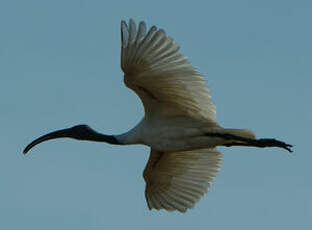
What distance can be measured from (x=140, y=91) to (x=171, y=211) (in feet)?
7.81

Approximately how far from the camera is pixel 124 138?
41.9 ft

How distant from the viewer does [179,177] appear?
1381 centimetres

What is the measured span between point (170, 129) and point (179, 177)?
158 cm

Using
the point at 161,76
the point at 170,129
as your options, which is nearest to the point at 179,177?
the point at 170,129

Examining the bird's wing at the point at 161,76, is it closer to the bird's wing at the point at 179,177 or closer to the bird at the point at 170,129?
the bird at the point at 170,129

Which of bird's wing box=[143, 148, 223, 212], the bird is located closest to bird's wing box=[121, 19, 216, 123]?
the bird

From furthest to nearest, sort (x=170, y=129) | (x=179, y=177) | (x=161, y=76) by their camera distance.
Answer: (x=179, y=177) → (x=170, y=129) → (x=161, y=76)

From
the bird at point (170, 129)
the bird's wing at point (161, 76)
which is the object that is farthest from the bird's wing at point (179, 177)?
the bird's wing at point (161, 76)

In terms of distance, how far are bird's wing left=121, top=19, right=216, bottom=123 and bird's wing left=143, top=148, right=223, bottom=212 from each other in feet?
4.28

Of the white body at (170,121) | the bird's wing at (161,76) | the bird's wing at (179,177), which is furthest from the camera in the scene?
the bird's wing at (179,177)

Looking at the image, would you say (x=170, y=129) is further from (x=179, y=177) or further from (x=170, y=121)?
(x=179, y=177)

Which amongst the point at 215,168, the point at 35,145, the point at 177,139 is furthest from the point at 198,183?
the point at 35,145

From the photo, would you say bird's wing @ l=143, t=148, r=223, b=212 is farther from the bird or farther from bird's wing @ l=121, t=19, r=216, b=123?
bird's wing @ l=121, t=19, r=216, b=123

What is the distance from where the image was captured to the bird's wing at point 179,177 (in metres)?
13.6
